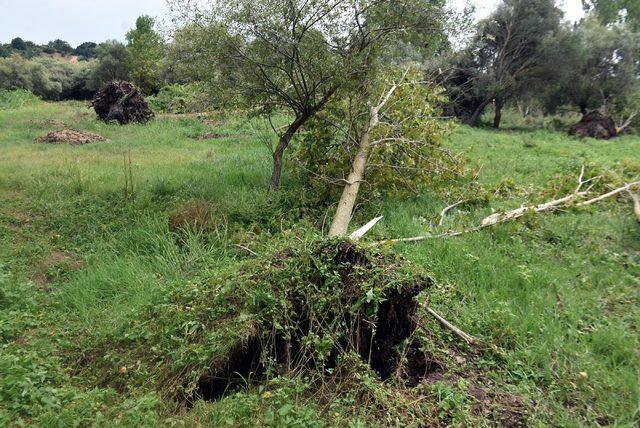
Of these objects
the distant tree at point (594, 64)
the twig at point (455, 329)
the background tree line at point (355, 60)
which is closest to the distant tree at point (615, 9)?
the background tree line at point (355, 60)

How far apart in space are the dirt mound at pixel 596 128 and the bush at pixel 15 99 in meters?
26.3

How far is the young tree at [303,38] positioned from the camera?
6.52m

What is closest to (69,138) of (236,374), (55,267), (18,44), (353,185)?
(55,267)

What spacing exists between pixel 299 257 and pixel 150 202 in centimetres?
450

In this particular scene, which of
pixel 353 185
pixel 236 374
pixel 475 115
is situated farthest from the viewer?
pixel 475 115

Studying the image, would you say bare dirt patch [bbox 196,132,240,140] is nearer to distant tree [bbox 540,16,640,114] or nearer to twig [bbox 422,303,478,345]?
twig [bbox 422,303,478,345]

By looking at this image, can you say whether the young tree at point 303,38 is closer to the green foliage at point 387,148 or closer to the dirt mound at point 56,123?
the green foliage at point 387,148

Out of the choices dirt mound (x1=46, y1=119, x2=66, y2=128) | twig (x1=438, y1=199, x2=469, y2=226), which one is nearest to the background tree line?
twig (x1=438, y1=199, x2=469, y2=226)

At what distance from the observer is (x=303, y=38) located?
666cm

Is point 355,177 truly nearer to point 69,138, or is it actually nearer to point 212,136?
point 212,136

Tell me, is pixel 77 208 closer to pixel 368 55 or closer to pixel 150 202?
pixel 150 202

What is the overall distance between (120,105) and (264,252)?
15.6m

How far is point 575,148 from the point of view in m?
14.2

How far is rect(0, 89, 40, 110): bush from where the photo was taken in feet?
80.0
